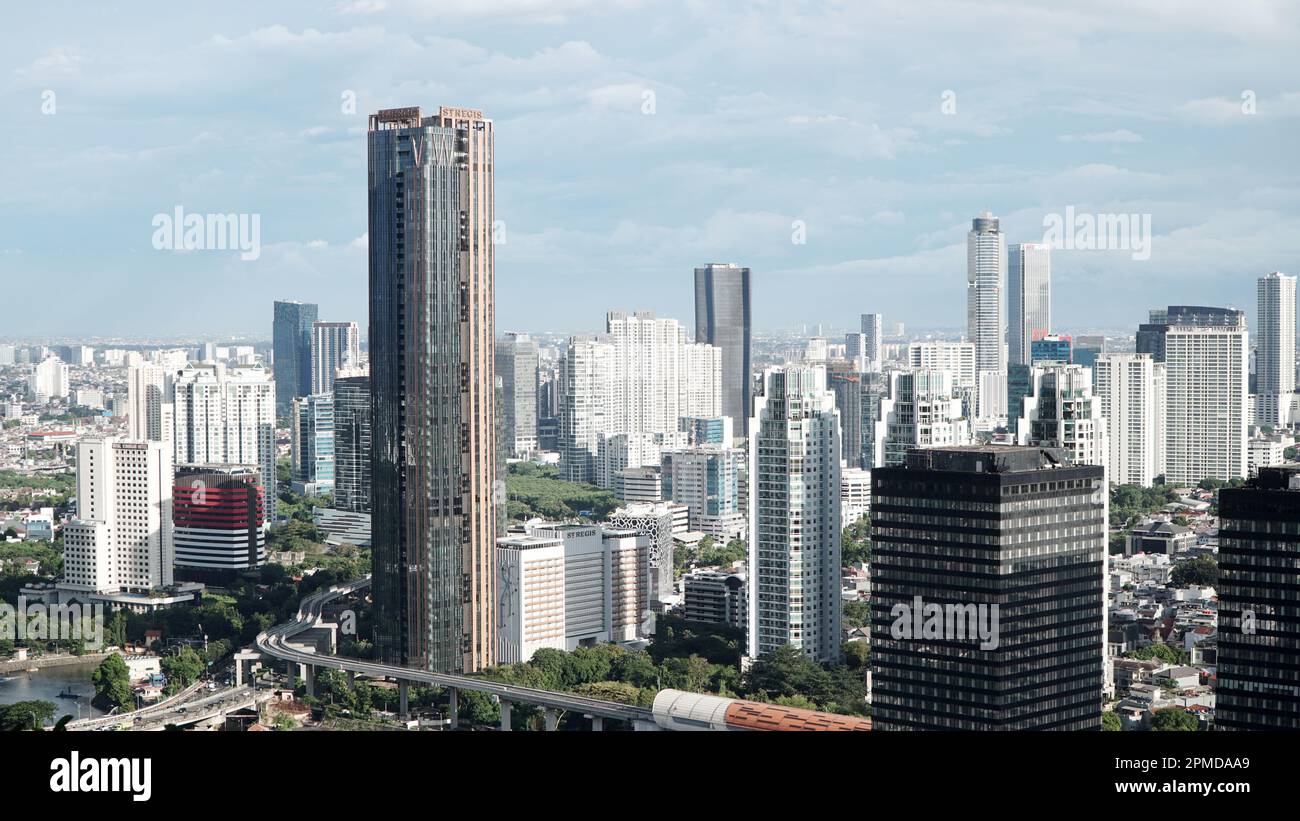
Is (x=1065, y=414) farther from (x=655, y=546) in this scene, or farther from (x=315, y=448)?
(x=315, y=448)

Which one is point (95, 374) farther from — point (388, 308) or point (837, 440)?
point (837, 440)

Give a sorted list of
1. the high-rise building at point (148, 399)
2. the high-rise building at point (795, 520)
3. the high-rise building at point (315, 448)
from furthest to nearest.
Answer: the high-rise building at point (315, 448) < the high-rise building at point (148, 399) < the high-rise building at point (795, 520)

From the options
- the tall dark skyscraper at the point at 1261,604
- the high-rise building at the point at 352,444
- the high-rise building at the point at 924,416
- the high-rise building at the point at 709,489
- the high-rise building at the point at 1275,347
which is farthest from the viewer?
the high-rise building at the point at 1275,347

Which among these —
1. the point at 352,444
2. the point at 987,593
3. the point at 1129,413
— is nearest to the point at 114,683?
the point at 987,593

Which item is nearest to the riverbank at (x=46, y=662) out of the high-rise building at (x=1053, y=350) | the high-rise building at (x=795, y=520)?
the high-rise building at (x=795, y=520)

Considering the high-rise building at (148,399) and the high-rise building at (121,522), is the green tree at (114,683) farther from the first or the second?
the high-rise building at (148,399)

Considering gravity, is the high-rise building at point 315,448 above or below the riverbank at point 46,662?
above

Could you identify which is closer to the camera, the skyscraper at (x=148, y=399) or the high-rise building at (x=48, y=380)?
the skyscraper at (x=148, y=399)
